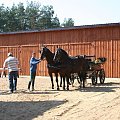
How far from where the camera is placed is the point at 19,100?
14.0 metres

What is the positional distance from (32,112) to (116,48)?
16.7m

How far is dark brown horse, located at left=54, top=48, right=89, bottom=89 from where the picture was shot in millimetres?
17641

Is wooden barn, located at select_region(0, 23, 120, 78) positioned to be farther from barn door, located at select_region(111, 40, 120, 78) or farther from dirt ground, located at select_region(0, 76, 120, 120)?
dirt ground, located at select_region(0, 76, 120, 120)

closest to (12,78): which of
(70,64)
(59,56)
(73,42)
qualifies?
(59,56)

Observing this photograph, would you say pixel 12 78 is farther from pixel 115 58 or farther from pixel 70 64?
pixel 115 58

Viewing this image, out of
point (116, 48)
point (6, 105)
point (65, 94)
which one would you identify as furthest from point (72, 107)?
point (116, 48)

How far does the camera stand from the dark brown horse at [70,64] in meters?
17.6

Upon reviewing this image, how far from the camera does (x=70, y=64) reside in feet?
59.0

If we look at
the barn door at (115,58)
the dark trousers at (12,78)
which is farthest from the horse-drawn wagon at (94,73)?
the barn door at (115,58)

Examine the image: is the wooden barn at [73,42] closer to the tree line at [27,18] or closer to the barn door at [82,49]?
the barn door at [82,49]

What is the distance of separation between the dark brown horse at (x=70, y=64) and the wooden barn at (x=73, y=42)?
321 inches

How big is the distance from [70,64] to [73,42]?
1143cm

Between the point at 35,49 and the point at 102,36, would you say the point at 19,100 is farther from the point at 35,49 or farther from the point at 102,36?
the point at 35,49

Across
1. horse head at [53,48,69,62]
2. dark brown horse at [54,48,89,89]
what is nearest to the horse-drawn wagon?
dark brown horse at [54,48,89,89]
